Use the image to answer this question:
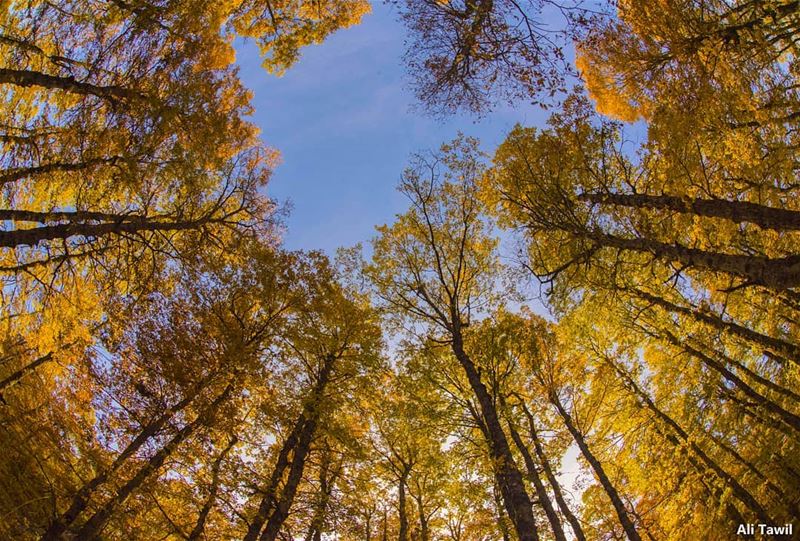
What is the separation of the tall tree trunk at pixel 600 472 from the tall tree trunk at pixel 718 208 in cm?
700

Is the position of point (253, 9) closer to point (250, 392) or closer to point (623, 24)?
point (623, 24)

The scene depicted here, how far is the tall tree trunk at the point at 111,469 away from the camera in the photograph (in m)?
5.82

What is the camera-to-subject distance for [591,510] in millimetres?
11219

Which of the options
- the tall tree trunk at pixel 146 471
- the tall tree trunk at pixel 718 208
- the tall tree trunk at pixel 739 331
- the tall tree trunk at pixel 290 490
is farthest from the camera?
the tall tree trunk at pixel 290 490

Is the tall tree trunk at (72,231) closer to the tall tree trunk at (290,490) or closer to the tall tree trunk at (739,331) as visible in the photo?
the tall tree trunk at (290,490)

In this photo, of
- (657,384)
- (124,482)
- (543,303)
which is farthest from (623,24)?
(124,482)

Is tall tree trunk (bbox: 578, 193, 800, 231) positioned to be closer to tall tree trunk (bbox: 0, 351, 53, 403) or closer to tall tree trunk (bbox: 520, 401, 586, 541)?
tall tree trunk (bbox: 520, 401, 586, 541)

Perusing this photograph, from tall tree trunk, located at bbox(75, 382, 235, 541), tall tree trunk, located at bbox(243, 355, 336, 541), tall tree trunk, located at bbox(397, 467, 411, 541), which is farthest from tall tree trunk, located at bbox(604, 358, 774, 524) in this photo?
tall tree trunk, located at bbox(75, 382, 235, 541)

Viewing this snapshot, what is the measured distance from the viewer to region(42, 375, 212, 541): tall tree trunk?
5.82 m

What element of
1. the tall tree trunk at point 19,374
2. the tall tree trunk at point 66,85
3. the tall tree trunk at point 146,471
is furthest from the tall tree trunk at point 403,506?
the tall tree trunk at point 66,85

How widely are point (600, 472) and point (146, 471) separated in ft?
32.3

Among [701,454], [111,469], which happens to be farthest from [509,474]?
[111,469]

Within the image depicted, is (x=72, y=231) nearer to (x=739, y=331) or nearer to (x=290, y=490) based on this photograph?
(x=290, y=490)

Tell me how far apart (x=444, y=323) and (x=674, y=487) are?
19.6 ft
